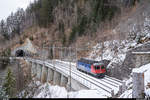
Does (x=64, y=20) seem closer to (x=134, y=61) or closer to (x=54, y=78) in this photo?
(x=54, y=78)

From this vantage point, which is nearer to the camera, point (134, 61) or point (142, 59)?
point (142, 59)

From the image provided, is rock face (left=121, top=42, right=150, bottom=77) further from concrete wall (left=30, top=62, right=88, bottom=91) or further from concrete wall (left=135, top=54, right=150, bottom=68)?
concrete wall (left=30, top=62, right=88, bottom=91)

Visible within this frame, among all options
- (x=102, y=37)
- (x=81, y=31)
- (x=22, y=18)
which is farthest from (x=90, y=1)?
(x=22, y=18)

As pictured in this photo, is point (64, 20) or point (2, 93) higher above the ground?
point (64, 20)

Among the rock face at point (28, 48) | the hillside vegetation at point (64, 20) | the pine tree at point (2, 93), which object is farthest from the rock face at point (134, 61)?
the rock face at point (28, 48)

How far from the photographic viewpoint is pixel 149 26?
16906mm

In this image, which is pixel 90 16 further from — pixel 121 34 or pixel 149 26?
pixel 149 26

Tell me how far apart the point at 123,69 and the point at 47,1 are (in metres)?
44.2

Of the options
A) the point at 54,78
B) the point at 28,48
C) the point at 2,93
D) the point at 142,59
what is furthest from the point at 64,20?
the point at 2,93

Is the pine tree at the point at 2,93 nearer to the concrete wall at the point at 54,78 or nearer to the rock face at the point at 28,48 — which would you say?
the concrete wall at the point at 54,78

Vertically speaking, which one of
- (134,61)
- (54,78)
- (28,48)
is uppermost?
(28,48)

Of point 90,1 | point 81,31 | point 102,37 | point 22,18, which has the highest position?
point 90,1

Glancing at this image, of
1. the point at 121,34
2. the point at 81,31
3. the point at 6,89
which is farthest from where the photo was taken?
the point at 81,31

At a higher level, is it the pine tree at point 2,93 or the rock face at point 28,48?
the rock face at point 28,48
